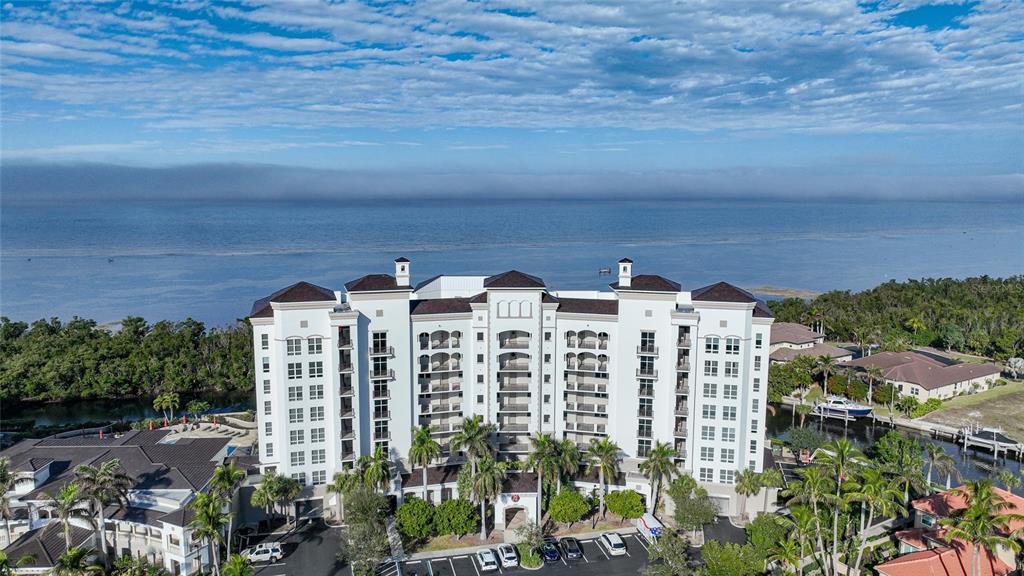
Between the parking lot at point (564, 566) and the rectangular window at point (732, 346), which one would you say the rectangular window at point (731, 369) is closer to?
the rectangular window at point (732, 346)

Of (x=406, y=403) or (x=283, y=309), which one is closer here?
(x=283, y=309)

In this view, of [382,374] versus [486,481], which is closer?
[486,481]

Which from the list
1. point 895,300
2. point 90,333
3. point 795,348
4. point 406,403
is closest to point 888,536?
point 406,403

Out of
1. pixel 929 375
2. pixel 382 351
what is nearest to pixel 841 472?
pixel 382 351

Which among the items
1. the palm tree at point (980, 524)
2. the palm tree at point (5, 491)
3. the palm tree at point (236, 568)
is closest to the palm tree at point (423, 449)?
the palm tree at point (236, 568)

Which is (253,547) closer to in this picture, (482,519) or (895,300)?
(482,519)

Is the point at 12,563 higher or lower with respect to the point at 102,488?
lower

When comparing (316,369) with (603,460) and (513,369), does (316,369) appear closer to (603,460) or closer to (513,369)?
(513,369)
